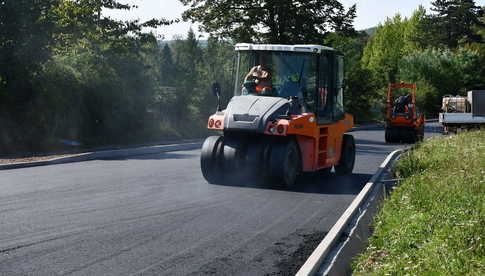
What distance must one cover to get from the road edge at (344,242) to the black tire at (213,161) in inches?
131

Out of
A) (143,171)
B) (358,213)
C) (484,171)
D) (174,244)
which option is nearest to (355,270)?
(174,244)

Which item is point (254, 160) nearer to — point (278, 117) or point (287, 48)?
point (278, 117)

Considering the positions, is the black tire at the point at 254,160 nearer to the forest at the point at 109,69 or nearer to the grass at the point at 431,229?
the grass at the point at 431,229

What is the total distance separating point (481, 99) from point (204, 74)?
540 inches

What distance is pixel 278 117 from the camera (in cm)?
1228

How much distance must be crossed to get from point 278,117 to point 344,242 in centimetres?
533

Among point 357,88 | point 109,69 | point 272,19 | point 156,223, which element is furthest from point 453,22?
point 156,223

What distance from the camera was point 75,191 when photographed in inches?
442

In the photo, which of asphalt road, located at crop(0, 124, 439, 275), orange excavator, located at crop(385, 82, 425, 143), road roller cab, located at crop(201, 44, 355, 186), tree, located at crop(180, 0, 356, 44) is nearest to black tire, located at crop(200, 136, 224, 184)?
road roller cab, located at crop(201, 44, 355, 186)

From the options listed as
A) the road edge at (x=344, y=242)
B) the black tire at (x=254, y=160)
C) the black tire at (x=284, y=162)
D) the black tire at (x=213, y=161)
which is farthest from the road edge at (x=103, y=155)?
the road edge at (x=344, y=242)

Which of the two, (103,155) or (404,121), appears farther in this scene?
(404,121)

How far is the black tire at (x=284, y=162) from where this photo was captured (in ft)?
39.6

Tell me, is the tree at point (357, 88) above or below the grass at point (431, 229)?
above

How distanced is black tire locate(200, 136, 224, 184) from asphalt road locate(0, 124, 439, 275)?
0.79ft
